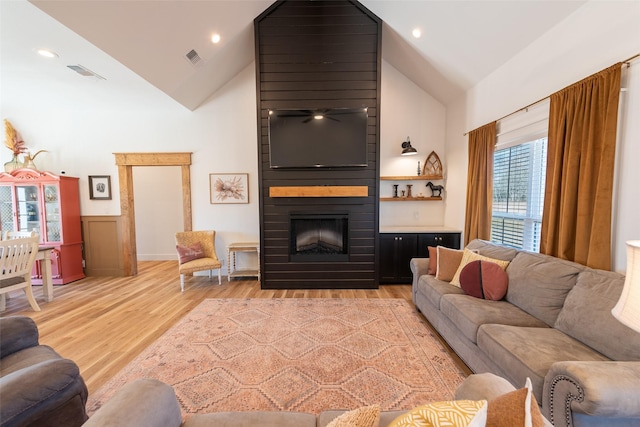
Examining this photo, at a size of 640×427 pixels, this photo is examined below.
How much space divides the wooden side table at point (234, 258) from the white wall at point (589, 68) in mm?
3867

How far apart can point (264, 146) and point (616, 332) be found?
3.74 metres

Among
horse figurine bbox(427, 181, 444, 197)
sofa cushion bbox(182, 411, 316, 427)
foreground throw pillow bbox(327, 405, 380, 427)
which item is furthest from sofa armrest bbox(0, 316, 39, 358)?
horse figurine bbox(427, 181, 444, 197)

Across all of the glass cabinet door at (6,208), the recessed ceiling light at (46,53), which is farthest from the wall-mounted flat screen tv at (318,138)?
the glass cabinet door at (6,208)

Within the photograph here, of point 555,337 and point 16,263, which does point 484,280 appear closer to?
point 555,337

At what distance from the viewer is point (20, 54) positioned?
2.71 meters

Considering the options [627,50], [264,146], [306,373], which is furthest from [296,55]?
[306,373]

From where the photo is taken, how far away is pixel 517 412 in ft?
2.02

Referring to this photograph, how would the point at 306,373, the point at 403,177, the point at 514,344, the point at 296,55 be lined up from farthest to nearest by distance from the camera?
the point at 403,177
the point at 296,55
the point at 306,373
the point at 514,344

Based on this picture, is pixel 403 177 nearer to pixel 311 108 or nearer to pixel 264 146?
pixel 311 108

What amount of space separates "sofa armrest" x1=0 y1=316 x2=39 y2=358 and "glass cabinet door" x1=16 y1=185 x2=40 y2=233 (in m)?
3.77

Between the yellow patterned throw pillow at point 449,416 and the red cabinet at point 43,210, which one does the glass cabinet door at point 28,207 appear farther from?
the yellow patterned throw pillow at point 449,416

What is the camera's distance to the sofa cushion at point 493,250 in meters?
2.47

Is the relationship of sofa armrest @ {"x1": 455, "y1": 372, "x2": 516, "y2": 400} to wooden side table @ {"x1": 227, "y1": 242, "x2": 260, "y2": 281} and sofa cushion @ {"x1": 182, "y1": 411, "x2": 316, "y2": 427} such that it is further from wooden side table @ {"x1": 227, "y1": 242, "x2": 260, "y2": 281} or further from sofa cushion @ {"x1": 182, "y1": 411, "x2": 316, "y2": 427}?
wooden side table @ {"x1": 227, "y1": 242, "x2": 260, "y2": 281}

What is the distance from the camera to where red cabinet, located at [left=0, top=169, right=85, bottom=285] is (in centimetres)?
396
